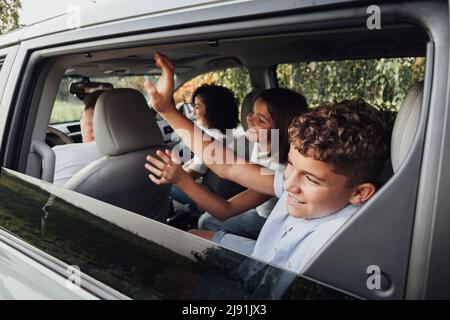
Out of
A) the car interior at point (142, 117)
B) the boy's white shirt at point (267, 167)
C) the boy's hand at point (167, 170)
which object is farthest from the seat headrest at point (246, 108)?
the boy's hand at point (167, 170)

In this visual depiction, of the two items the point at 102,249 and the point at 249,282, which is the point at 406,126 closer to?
the point at 249,282

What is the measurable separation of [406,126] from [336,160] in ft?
0.66

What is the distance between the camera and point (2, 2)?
5.79m

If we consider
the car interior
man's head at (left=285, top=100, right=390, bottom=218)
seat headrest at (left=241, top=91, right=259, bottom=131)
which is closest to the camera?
man's head at (left=285, top=100, right=390, bottom=218)

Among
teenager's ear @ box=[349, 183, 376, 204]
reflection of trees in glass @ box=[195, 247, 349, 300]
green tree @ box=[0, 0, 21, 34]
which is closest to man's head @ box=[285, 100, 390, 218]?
teenager's ear @ box=[349, 183, 376, 204]

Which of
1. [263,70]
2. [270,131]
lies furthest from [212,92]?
[270,131]

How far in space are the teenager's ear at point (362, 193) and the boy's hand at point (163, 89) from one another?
83 cm

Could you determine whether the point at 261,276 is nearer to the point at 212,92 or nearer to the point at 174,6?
the point at 174,6

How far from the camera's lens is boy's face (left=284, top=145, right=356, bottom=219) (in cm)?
118

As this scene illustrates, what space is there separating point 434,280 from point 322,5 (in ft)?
2.04

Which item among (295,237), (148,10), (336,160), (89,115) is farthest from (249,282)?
(89,115)

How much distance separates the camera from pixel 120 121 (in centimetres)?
221

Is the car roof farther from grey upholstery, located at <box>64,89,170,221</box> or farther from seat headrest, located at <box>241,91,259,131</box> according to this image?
seat headrest, located at <box>241,91,259,131</box>

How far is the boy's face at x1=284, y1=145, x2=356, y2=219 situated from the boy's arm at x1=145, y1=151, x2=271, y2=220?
65 cm
